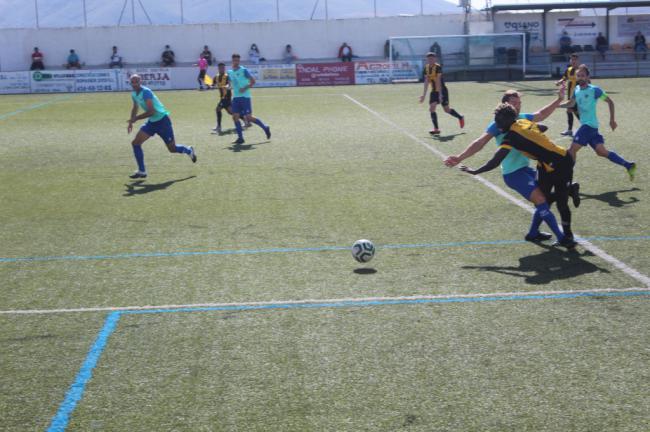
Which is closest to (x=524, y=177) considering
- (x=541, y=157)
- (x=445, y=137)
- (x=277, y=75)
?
(x=541, y=157)

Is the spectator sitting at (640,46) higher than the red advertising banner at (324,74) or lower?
higher

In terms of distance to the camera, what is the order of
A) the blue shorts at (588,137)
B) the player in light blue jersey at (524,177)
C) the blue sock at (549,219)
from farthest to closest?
1. the blue shorts at (588,137)
2. the player in light blue jersey at (524,177)
3. the blue sock at (549,219)

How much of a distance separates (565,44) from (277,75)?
18084 millimetres

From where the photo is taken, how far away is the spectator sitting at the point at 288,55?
48.6 metres

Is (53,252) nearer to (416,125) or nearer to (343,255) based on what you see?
(343,255)

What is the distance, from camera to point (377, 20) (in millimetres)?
49156

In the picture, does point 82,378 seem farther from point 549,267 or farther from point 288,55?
point 288,55

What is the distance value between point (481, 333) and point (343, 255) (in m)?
2.77

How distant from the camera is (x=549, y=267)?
7.95m

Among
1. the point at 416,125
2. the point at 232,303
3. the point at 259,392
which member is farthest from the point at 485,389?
the point at 416,125

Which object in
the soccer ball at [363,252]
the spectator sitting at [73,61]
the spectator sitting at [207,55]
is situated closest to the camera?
the soccer ball at [363,252]

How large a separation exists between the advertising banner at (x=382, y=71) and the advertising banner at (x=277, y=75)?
140 inches

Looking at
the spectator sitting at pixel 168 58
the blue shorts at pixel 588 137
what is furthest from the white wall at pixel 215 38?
the blue shorts at pixel 588 137

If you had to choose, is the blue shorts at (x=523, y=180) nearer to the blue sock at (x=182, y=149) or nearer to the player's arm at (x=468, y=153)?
the player's arm at (x=468, y=153)
